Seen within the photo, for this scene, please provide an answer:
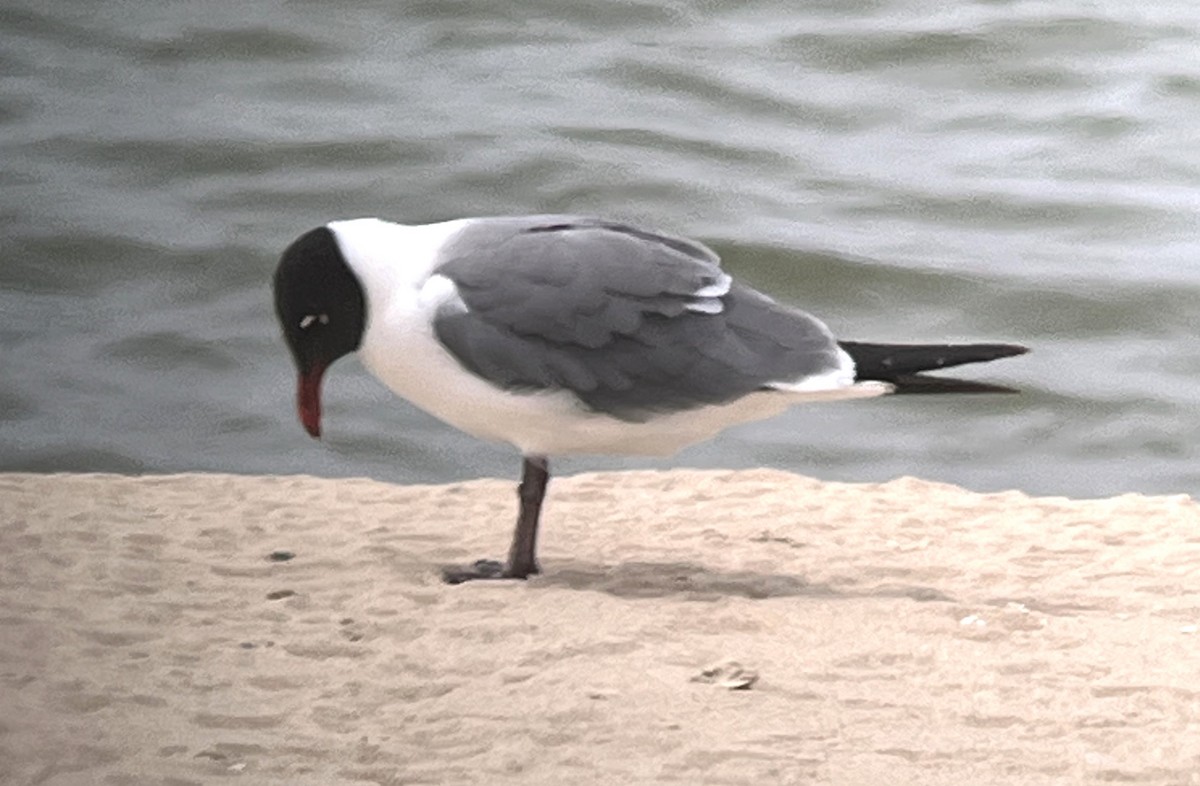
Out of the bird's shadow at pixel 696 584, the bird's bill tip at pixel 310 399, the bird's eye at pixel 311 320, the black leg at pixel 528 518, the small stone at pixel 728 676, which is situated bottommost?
the bird's shadow at pixel 696 584

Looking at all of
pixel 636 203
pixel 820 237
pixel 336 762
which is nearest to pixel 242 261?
pixel 636 203

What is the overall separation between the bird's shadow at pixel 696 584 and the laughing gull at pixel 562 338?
0.34 ft

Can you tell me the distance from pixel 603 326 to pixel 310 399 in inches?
19.2

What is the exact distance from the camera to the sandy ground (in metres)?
2.56

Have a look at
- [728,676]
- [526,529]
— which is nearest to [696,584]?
[526,529]

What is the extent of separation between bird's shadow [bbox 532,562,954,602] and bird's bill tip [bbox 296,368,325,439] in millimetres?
415

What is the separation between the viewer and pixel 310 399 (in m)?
3.38

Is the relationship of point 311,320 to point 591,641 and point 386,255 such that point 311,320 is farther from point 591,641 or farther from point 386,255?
point 591,641

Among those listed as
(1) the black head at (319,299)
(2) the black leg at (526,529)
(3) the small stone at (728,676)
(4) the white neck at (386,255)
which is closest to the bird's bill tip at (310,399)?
(1) the black head at (319,299)

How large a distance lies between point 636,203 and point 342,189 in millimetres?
837

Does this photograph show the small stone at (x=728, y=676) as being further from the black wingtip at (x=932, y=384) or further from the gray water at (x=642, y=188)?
the gray water at (x=642, y=188)

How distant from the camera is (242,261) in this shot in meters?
6.16

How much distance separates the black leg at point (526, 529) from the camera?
330 cm

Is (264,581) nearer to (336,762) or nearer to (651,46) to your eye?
(336,762)
